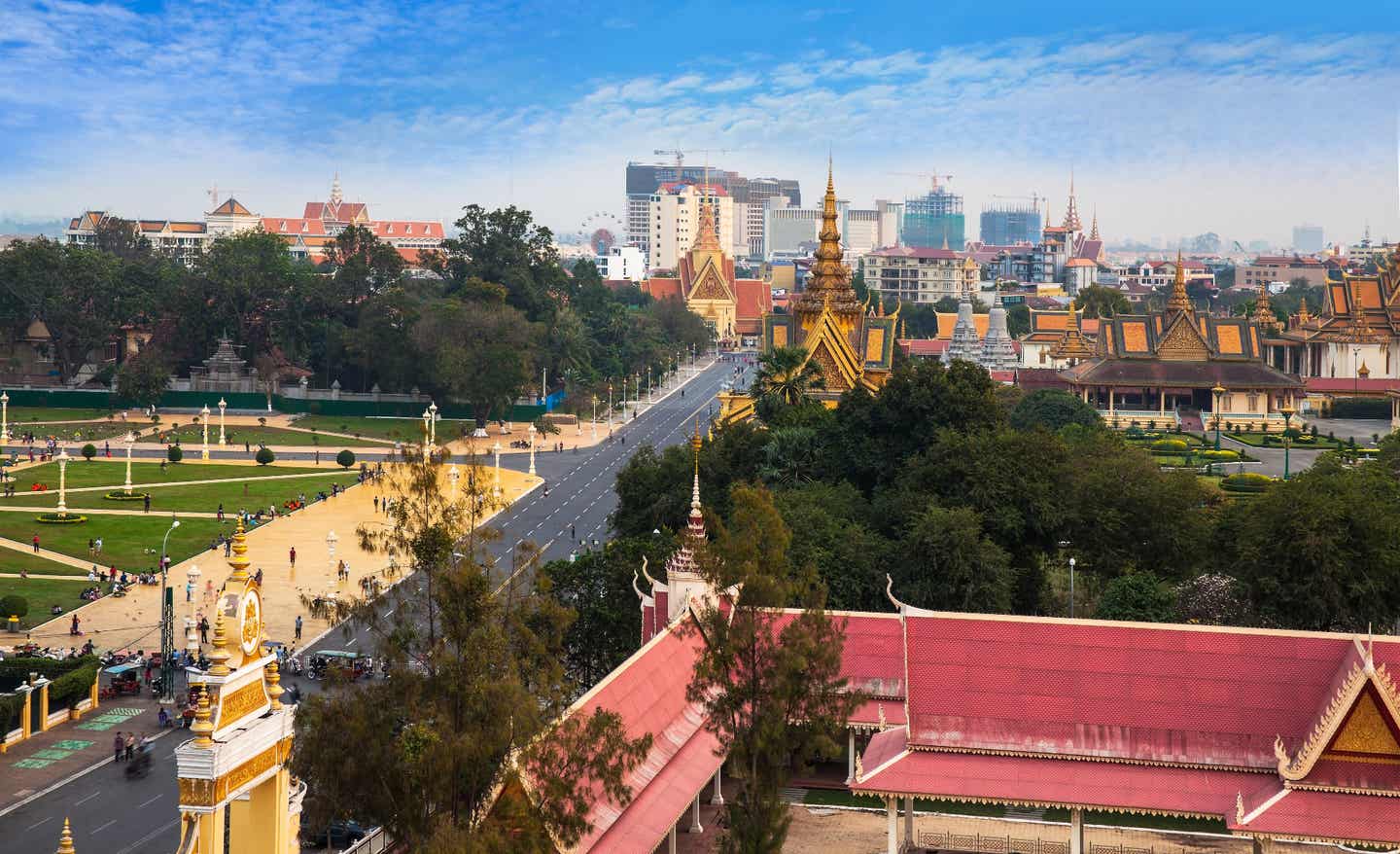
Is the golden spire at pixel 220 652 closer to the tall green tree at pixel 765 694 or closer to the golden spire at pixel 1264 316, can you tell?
the tall green tree at pixel 765 694

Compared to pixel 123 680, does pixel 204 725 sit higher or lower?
higher

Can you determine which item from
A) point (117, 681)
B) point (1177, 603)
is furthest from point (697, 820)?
point (117, 681)

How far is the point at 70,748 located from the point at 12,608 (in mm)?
13637

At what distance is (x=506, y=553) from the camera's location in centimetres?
6788

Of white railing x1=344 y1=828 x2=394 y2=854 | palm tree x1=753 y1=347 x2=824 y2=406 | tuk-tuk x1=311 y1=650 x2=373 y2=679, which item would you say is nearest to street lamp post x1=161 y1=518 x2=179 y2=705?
tuk-tuk x1=311 y1=650 x2=373 y2=679

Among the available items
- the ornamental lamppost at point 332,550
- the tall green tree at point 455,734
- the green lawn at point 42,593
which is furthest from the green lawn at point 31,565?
the tall green tree at point 455,734

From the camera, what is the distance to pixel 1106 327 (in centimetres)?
12356

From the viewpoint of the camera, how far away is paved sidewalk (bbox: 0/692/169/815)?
40.3 meters

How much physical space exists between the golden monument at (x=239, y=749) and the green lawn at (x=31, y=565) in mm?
44526

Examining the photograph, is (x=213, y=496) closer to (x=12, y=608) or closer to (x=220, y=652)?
(x=12, y=608)

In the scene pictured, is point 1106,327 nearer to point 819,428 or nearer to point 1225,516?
A: point 819,428

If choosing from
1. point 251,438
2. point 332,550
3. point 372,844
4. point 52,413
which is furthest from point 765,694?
point 52,413

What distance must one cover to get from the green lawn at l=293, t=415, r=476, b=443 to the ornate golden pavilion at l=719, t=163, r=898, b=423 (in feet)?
72.6

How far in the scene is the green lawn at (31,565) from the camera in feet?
207
